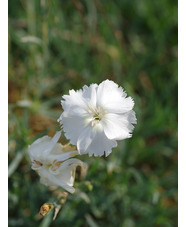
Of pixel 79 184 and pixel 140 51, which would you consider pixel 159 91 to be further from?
pixel 79 184

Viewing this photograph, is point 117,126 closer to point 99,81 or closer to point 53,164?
point 53,164

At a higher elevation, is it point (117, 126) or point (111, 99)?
point (111, 99)

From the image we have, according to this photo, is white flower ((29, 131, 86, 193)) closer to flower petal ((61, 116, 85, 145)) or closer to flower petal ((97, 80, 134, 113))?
flower petal ((61, 116, 85, 145))

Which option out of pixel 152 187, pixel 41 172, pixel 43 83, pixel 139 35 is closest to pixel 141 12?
pixel 139 35

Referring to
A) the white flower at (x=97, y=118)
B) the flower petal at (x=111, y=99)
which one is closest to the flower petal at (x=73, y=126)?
the white flower at (x=97, y=118)

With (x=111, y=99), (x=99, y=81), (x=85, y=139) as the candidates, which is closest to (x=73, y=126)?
(x=85, y=139)

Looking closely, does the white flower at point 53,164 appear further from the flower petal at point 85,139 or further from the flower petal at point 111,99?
the flower petal at point 111,99
